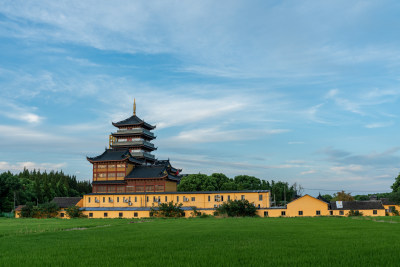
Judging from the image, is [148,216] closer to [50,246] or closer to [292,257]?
[50,246]

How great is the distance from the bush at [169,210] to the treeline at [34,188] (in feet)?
103

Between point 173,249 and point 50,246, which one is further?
point 50,246

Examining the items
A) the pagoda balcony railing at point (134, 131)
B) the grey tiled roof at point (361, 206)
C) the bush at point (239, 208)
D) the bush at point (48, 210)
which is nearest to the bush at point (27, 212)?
the bush at point (48, 210)

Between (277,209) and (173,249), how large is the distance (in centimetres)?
3695

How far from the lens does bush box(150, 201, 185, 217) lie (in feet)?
180

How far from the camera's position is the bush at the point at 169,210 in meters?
54.8

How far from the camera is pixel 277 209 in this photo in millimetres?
52875

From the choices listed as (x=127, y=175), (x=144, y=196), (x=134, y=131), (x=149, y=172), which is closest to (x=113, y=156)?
(x=127, y=175)

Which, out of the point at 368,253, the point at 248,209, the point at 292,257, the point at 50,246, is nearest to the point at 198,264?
the point at 292,257

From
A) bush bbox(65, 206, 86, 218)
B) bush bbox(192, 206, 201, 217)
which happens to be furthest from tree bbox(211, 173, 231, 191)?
bush bbox(65, 206, 86, 218)

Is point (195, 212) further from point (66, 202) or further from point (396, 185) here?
point (396, 185)

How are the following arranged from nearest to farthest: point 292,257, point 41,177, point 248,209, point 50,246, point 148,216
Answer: point 292,257, point 50,246, point 248,209, point 148,216, point 41,177

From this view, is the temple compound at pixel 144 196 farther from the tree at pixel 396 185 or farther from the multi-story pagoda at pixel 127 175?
the tree at pixel 396 185

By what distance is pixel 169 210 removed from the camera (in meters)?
55.2
